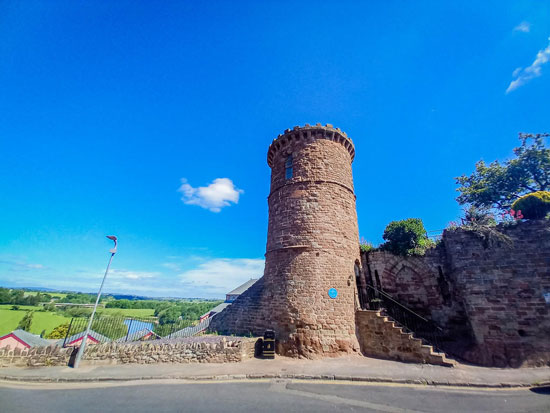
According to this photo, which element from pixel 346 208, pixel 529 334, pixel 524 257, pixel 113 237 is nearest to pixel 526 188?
pixel 524 257

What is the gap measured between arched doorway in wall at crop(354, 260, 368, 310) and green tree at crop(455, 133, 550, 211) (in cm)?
1408

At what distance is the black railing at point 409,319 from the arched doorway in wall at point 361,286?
26cm

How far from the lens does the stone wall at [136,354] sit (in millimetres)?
8516

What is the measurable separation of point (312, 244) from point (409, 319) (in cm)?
712

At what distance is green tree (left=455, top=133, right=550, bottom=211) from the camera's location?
55.3ft

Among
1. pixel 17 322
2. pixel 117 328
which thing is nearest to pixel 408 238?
pixel 117 328

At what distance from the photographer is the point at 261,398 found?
6113mm

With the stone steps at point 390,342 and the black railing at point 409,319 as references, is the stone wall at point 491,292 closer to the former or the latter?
the black railing at point 409,319

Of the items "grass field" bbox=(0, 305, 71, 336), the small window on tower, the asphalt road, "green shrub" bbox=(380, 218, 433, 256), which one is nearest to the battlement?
the small window on tower

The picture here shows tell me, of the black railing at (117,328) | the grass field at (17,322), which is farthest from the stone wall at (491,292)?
the grass field at (17,322)

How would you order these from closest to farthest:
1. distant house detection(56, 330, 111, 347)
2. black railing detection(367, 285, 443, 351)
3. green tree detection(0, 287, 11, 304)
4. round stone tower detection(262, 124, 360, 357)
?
1. round stone tower detection(262, 124, 360, 357)
2. distant house detection(56, 330, 111, 347)
3. black railing detection(367, 285, 443, 351)
4. green tree detection(0, 287, 11, 304)

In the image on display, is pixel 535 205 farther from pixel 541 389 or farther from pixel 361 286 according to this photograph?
pixel 361 286

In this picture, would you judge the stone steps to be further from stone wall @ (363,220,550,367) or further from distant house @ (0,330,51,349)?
distant house @ (0,330,51,349)

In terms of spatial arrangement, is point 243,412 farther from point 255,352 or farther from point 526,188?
point 526,188
